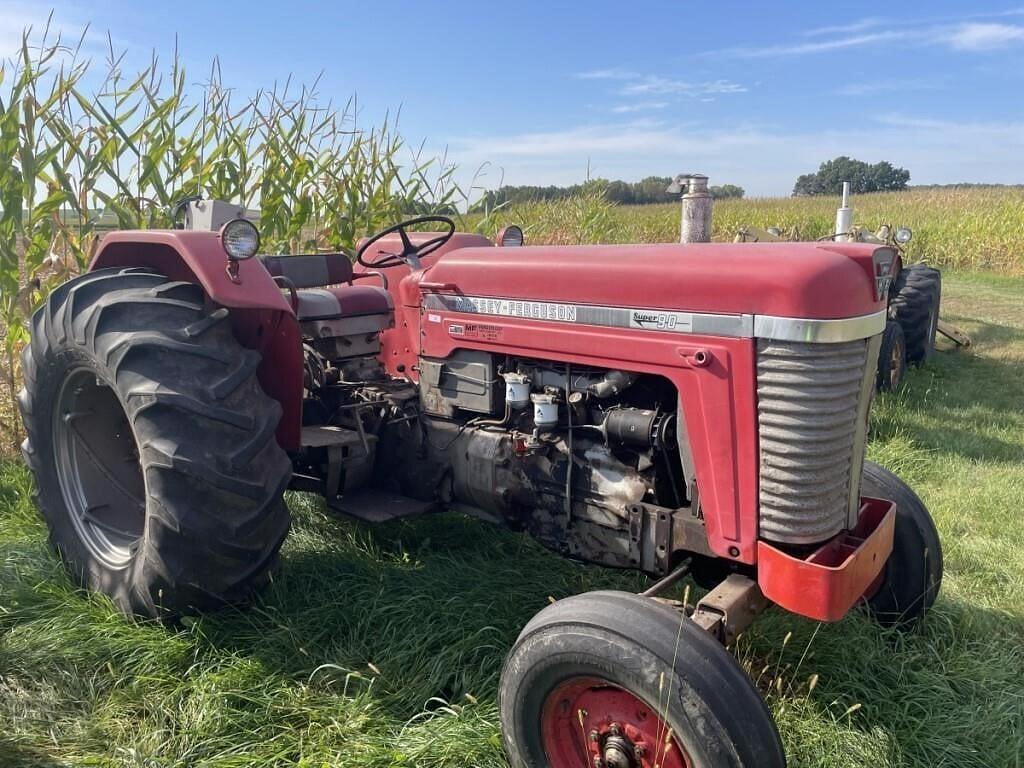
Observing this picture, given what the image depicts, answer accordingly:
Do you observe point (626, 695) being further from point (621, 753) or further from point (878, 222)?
point (878, 222)

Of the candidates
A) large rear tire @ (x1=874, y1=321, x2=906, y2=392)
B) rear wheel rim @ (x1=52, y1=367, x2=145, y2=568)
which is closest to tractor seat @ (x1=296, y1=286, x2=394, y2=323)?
rear wheel rim @ (x1=52, y1=367, x2=145, y2=568)

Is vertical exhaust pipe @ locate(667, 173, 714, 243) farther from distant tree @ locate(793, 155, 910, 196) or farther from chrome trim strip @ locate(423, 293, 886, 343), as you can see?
distant tree @ locate(793, 155, 910, 196)

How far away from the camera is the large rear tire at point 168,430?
2.44 meters

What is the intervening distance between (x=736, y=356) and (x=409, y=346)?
154 cm

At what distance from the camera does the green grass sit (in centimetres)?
222

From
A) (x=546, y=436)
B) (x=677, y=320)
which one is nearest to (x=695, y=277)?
(x=677, y=320)

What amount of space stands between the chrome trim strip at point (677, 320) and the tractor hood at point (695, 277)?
17mm

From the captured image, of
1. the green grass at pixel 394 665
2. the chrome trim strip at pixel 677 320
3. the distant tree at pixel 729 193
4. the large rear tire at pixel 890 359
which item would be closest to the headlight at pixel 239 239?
the chrome trim strip at pixel 677 320

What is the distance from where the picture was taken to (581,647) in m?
1.90

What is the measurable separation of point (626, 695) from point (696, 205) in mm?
1936

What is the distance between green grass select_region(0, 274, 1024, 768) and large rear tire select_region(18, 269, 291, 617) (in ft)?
0.62

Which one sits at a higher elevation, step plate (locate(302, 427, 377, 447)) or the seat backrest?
the seat backrest

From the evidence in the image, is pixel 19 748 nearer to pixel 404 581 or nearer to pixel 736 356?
pixel 404 581

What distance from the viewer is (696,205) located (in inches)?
123
